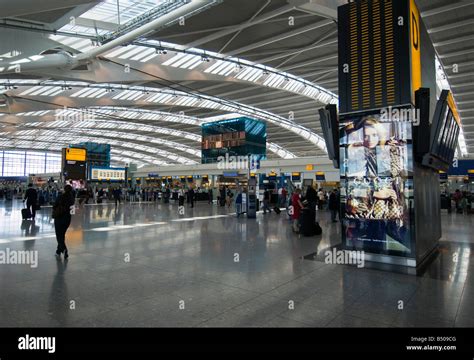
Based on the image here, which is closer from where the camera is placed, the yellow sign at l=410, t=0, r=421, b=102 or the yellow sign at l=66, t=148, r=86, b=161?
the yellow sign at l=410, t=0, r=421, b=102

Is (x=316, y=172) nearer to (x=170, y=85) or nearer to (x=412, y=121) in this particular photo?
(x=170, y=85)

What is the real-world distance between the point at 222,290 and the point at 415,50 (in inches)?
263

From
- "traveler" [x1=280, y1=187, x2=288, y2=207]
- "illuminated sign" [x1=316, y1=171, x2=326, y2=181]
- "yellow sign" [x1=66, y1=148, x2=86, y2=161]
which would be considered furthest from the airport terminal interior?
"illuminated sign" [x1=316, y1=171, x2=326, y2=181]

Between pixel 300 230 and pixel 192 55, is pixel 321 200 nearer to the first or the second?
pixel 192 55

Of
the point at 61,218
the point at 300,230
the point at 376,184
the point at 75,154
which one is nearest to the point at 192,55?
the point at 75,154

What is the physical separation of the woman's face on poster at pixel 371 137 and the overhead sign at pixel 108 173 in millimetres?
32628

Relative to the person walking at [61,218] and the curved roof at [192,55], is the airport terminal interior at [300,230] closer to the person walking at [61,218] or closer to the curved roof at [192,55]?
the person walking at [61,218]

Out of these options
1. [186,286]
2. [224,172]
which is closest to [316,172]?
[224,172]

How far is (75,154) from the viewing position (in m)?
26.9

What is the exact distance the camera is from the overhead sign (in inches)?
1335

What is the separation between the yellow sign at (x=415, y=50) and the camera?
6656mm

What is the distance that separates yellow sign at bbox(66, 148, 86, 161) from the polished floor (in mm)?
20402

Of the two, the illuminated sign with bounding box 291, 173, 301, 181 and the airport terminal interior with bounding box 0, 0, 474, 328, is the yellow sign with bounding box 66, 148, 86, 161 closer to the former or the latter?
the airport terminal interior with bounding box 0, 0, 474, 328

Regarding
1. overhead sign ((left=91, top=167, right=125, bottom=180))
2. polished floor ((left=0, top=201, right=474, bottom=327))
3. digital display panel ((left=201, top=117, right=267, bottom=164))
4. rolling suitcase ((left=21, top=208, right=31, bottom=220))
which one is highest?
digital display panel ((left=201, top=117, right=267, bottom=164))
